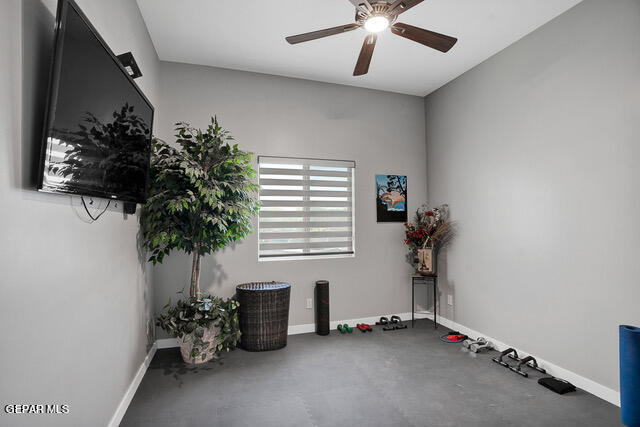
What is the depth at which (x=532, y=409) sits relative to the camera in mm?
2285

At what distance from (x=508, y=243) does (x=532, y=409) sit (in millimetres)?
1464

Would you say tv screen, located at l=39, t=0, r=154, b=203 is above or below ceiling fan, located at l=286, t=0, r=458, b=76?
below

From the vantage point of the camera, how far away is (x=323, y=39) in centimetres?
311

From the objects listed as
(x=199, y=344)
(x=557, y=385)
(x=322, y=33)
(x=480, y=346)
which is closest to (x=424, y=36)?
(x=322, y=33)

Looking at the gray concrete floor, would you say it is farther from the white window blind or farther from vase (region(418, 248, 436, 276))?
the white window blind

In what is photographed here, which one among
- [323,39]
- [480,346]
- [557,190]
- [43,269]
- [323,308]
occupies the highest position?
[323,39]

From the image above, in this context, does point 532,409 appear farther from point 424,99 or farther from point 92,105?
point 424,99

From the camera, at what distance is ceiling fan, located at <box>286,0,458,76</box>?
6.71 ft

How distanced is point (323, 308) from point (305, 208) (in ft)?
3.72

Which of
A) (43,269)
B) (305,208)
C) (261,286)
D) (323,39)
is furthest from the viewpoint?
(305,208)

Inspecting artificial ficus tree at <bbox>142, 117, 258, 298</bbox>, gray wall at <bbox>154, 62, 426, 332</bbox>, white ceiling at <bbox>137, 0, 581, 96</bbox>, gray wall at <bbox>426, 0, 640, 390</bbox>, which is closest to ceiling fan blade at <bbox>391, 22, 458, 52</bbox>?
white ceiling at <bbox>137, 0, 581, 96</bbox>

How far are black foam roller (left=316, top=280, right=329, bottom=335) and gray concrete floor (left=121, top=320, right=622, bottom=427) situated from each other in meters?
0.38

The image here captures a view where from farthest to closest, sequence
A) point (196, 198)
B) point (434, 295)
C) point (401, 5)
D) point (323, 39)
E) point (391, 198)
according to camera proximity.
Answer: point (391, 198) < point (434, 295) < point (323, 39) < point (196, 198) < point (401, 5)

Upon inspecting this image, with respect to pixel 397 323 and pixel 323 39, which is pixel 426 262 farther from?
pixel 323 39
